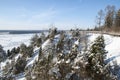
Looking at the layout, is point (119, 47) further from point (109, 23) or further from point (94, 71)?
point (109, 23)

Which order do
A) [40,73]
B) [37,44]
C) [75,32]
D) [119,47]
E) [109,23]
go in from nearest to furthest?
[40,73]
[119,47]
[75,32]
[37,44]
[109,23]

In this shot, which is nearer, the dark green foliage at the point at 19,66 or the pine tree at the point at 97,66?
the pine tree at the point at 97,66

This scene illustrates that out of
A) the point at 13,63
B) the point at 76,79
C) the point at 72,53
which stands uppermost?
the point at 72,53

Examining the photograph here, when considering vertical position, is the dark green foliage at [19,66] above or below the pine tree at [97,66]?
Answer: below

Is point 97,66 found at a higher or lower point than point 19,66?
higher

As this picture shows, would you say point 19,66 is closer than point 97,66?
No

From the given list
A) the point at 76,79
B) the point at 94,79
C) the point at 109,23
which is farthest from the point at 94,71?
the point at 109,23

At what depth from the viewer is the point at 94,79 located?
68.7 ft

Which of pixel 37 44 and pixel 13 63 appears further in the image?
pixel 37 44

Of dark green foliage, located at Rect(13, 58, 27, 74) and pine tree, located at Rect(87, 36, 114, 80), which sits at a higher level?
pine tree, located at Rect(87, 36, 114, 80)

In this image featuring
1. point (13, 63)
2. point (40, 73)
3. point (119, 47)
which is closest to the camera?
point (40, 73)

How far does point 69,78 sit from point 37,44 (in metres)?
42.2

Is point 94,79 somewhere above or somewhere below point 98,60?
below

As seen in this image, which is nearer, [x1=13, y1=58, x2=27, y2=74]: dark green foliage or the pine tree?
the pine tree
